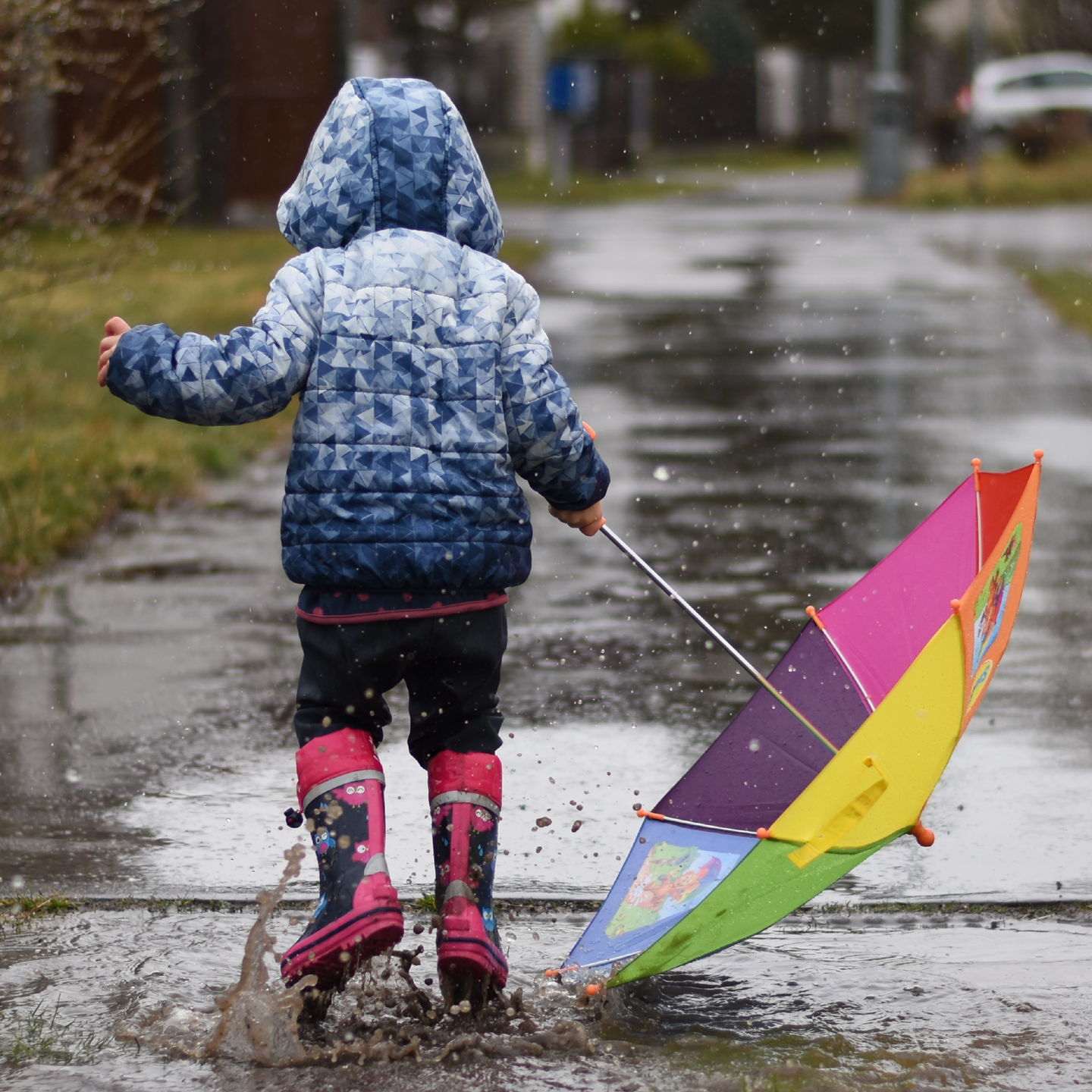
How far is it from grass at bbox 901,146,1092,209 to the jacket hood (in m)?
23.6

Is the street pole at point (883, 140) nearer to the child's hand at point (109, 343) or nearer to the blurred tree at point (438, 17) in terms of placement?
the blurred tree at point (438, 17)

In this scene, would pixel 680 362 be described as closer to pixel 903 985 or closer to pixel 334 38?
pixel 903 985

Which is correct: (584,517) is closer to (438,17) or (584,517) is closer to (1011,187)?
(1011,187)

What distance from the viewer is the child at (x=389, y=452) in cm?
336

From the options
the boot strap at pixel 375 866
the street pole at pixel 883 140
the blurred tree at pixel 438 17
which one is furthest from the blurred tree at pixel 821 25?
the boot strap at pixel 375 866

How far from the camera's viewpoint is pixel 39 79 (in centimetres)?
740

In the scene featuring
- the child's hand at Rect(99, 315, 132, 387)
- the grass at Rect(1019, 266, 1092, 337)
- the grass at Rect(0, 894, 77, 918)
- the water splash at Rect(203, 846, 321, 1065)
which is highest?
the child's hand at Rect(99, 315, 132, 387)

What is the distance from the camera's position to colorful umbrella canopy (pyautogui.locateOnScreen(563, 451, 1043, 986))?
3205 mm

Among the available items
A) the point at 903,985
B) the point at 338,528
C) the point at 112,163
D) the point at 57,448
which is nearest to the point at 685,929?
the point at 903,985

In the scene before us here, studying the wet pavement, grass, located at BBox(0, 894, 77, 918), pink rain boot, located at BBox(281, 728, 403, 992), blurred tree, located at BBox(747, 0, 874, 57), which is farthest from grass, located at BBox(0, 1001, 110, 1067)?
blurred tree, located at BBox(747, 0, 874, 57)

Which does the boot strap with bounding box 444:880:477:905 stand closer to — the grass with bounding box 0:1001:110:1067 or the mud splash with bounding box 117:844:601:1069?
the mud splash with bounding box 117:844:601:1069

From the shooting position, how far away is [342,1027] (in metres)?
3.37

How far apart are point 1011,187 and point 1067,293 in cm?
1296

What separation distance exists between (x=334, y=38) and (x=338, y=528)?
77.7 ft
